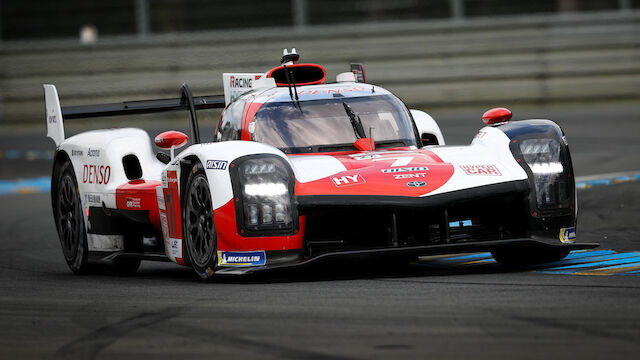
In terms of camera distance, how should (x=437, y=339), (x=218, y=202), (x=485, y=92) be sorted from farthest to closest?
(x=485, y=92)
(x=218, y=202)
(x=437, y=339)

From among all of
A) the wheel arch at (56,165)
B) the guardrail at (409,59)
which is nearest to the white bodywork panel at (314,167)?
the wheel arch at (56,165)

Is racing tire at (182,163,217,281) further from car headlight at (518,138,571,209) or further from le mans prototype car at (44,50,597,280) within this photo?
car headlight at (518,138,571,209)

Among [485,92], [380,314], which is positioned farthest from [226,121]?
[485,92]

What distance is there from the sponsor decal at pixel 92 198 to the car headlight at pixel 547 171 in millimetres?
3268

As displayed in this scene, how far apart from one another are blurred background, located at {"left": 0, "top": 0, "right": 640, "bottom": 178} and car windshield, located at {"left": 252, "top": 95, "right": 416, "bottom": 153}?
10562 mm

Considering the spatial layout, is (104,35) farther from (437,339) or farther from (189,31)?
(437,339)

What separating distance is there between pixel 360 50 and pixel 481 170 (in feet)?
42.9

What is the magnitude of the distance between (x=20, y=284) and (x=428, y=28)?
13273 millimetres

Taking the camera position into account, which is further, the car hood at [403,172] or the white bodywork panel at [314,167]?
the white bodywork panel at [314,167]

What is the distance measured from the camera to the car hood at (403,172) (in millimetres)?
7273

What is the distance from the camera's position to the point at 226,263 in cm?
734

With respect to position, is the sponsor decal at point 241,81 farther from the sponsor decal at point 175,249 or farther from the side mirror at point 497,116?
the side mirror at point 497,116

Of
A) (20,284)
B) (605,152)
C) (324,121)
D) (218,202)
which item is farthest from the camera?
(605,152)

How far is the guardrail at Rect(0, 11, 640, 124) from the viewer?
20016 millimetres
